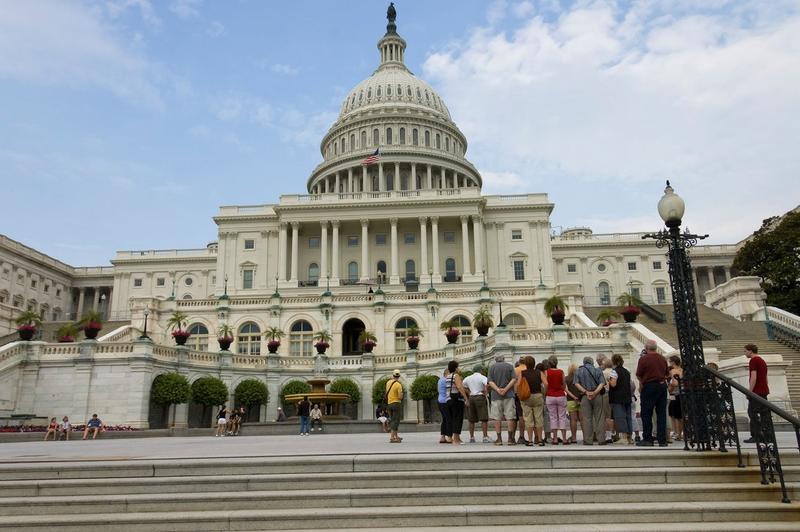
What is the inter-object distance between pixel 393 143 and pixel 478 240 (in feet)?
121

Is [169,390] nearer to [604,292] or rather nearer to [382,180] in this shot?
[382,180]

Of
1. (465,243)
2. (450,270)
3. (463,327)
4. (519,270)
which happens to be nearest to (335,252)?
(450,270)

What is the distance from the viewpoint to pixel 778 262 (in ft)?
198

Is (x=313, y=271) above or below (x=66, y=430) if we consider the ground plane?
above

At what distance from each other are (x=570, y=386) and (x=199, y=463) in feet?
31.2

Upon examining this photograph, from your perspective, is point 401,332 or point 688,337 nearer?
point 688,337

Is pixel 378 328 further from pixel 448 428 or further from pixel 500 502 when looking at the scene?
pixel 500 502

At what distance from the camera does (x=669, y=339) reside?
141 feet

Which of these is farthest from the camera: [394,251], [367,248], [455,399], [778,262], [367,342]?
[367,248]

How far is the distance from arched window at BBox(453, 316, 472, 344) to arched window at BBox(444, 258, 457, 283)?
102 feet

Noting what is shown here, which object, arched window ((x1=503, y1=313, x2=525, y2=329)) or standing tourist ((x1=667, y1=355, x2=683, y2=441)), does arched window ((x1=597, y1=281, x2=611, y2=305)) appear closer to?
arched window ((x1=503, y1=313, x2=525, y2=329))

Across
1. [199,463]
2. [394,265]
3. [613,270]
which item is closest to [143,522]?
[199,463]

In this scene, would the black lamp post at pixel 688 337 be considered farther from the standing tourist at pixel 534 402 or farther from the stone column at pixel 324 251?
the stone column at pixel 324 251

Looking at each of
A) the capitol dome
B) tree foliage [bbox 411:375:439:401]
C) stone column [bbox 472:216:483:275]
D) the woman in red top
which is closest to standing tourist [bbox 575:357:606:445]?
the woman in red top
